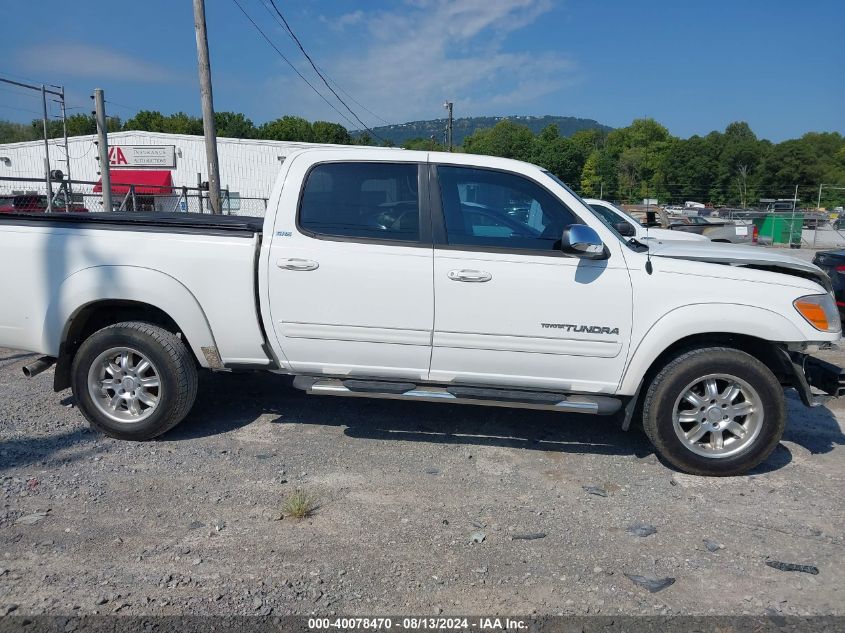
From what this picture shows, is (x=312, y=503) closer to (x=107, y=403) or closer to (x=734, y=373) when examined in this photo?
(x=107, y=403)

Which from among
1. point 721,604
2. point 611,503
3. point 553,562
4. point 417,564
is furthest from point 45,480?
point 721,604

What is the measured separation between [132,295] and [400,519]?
2419 millimetres

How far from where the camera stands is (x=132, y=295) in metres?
4.53

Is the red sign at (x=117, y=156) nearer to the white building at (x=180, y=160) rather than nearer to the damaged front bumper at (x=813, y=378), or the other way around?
the white building at (x=180, y=160)

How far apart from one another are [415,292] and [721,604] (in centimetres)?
243

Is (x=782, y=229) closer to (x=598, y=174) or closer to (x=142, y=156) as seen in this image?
(x=142, y=156)

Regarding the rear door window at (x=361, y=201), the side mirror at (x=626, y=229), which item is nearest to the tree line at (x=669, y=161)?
the side mirror at (x=626, y=229)

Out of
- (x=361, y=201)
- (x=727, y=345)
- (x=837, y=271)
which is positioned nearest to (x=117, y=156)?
(x=361, y=201)

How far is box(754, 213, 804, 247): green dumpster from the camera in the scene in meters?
28.6

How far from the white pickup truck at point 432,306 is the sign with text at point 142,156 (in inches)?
1438

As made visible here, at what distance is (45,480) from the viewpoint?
4078 mm

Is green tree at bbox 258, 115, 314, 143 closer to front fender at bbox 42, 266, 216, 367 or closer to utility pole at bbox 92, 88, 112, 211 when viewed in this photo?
utility pole at bbox 92, 88, 112, 211

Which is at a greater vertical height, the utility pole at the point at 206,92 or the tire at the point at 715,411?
the utility pole at the point at 206,92

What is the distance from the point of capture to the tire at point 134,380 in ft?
15.0
